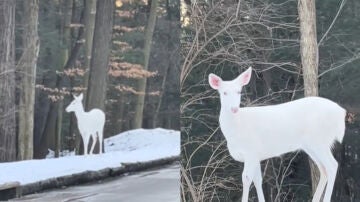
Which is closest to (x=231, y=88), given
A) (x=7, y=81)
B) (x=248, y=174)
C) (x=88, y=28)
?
(x=248, y=174)

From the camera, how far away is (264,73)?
4758 millimetres

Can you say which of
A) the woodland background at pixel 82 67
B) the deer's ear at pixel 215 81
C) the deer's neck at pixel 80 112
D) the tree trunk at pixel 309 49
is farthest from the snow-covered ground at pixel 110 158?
the tree trunk at pixel 309 49

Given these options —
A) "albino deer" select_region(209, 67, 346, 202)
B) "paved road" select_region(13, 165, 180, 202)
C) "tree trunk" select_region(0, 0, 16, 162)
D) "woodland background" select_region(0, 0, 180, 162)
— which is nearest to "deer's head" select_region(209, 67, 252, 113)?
"albino deer" select_region(209, 67, 346, 202)

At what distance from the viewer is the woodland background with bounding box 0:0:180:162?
471cm

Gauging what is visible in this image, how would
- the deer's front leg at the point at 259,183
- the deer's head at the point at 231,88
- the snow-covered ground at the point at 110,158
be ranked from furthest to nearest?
the snow-covered ground at the point at 110,158 → the deer's front leg at the point at 259,183 → the deer's head at the point at 231,88

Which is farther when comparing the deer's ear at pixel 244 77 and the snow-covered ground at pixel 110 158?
the snow-covered ground at pixel 110 158

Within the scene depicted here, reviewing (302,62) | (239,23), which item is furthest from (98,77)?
(302,62)

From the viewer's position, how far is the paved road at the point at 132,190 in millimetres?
4793

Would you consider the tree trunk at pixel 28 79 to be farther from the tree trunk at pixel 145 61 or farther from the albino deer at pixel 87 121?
the tree trunk at pixel 145 61

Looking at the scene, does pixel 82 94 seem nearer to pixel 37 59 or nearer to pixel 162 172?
pixel 37 59

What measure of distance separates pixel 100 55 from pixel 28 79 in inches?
17.6

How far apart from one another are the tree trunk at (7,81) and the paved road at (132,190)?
0.36 metres

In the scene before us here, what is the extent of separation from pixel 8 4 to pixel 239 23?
1.37 metres

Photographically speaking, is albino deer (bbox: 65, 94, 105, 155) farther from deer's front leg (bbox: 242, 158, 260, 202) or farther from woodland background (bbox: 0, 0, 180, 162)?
deer's front leg (bbox: 242, 158, 260, 202)
